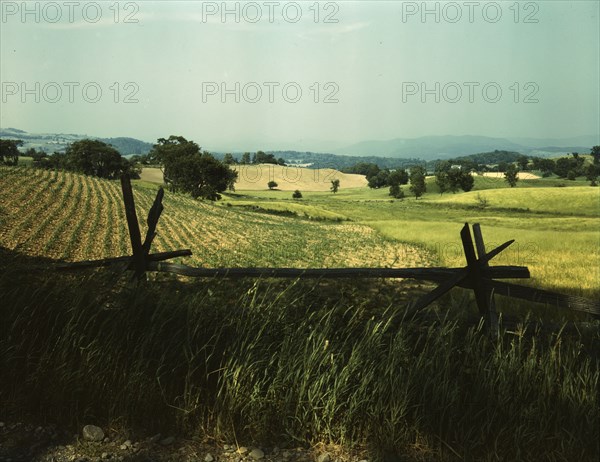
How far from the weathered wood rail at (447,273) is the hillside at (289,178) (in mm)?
34944

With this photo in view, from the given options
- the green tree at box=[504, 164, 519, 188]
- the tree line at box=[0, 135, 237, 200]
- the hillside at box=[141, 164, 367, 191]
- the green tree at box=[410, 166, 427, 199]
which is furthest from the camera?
the hillside at box=[141, 164, 367, 191]

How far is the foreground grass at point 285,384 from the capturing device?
3367 millimetres

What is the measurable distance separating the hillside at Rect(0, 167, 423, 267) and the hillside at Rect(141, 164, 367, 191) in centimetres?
2186

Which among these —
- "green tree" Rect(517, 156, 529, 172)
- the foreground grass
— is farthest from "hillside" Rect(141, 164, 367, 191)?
the foreground grass

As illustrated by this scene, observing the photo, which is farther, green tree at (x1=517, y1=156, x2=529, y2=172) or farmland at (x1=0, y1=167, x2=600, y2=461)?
green tree at (x1=517, y1=156, x2=529, y2=172)

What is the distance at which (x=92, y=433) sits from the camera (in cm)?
341

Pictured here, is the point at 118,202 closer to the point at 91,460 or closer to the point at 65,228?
the point at 65,228

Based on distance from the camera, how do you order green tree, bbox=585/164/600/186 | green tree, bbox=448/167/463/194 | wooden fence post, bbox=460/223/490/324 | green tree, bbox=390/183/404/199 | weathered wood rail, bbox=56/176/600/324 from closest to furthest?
weathered wood rail, bbox=56/176/600/324 → wooden fence post, bbox=460/223/490/324 → green tree, bbox=448/167/463/194 → green tree, bbox=585/164/600/186 → green tree, bbox=390/183/404/199

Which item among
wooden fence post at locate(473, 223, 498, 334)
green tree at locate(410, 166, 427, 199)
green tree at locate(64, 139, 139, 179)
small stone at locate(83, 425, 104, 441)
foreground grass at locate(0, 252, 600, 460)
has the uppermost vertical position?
green tree at locate(64, 139, 139, 179)

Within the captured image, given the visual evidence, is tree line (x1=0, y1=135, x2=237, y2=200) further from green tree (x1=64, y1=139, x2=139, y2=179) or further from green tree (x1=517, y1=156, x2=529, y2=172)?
green tree (x1=517, y1=156, x2=529, y2=172)

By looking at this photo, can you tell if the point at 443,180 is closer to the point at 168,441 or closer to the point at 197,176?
the point at 197,176

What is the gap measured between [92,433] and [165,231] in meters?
13.8

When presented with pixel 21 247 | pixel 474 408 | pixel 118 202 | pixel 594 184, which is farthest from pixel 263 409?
pixel 594 184

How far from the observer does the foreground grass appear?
3367mm
